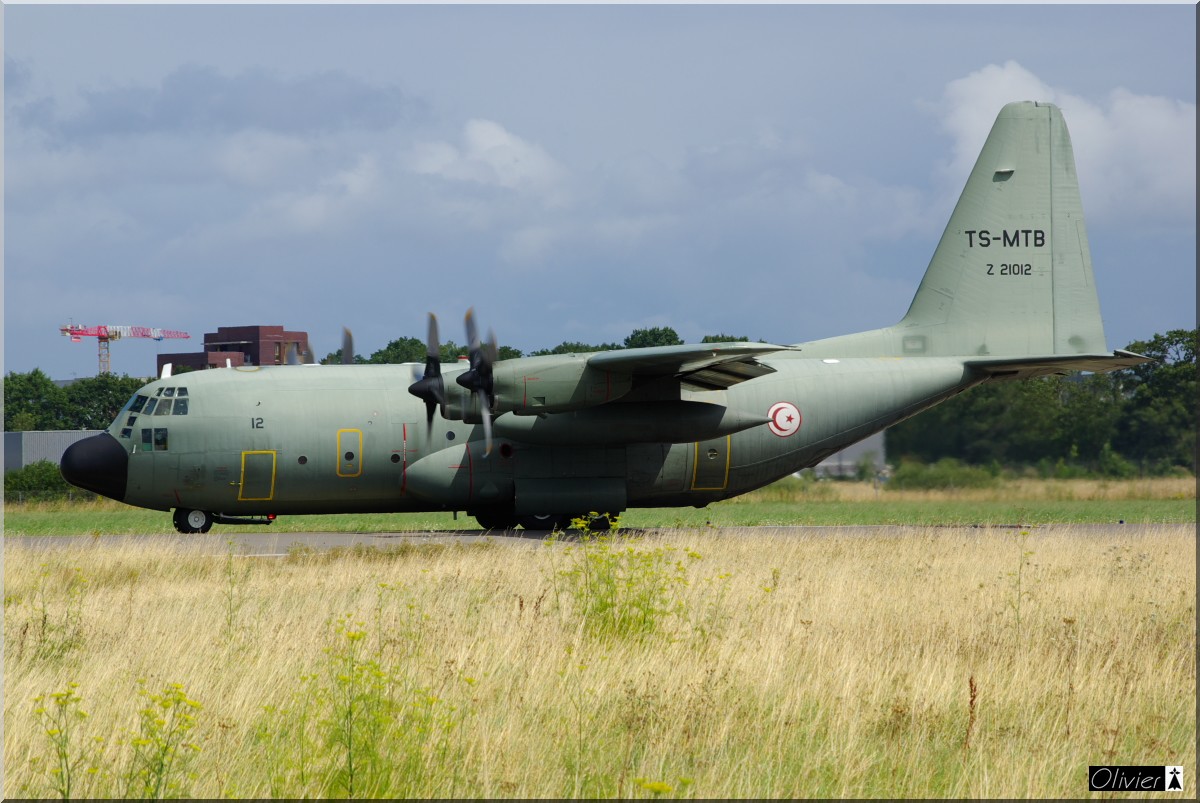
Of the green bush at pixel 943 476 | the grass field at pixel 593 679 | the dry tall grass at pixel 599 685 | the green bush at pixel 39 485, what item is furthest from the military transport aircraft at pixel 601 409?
the green bush at pixel 39 485

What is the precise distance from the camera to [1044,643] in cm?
1162

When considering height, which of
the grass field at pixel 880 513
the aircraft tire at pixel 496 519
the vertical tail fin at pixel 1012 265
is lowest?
the grass field at pixel 880 513

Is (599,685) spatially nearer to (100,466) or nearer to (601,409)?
(601,409)

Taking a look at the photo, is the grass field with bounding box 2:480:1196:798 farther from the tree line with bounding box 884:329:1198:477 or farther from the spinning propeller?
the tree line with bounding box 884:329:1198:477

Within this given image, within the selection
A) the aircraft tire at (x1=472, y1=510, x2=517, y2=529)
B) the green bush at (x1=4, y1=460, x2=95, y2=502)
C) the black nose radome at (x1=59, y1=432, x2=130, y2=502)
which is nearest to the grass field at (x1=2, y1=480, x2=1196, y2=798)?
the black nose radome at (x1=59, y1=432, x2=130, y2=502)

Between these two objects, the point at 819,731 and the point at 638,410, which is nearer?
the point at 819,731

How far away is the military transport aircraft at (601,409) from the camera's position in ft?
77.4

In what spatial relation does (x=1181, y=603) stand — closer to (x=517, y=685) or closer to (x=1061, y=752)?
(x=1061, y=752)

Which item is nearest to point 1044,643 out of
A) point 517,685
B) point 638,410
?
point 517,685

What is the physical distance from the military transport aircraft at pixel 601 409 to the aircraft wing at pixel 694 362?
0.26ft

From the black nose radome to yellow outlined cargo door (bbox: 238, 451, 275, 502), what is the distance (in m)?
2.42

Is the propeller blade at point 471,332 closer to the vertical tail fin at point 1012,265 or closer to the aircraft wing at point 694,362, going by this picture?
the aircraft wing at point 694,362

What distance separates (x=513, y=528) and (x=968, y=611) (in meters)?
14.6

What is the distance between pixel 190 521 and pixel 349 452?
408cm
